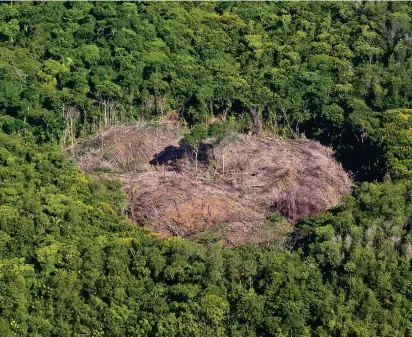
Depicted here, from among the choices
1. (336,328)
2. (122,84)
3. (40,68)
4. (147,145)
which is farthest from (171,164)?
(336,328)

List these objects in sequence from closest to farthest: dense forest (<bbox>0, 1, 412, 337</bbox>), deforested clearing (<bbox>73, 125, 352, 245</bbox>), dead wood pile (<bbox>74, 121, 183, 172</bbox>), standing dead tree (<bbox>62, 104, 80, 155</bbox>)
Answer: dense forest (<bbox>0, 1, 412, 337</bbox>) < deforested clearing (<bbox>73, 125, 352, 245</bbox>) < dead wood pile (<bbox>74, 121, 183, 172</bbox>) < standing dead tree (<bbox>62, 104, 80, 155</bbox>)

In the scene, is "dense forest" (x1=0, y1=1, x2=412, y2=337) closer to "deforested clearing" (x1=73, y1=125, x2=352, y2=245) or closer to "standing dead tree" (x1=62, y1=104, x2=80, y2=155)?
"standing dead tree" (x1=62, y1=104, x2=80, y2=155)

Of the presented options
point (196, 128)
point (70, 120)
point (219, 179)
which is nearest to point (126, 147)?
point (196, 128)

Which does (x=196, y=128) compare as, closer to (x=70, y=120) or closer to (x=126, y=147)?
(x=126, y=147)

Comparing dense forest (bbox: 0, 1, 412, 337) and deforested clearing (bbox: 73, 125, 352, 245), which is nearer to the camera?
dense forest (bbox: 0, 1, 412, 337)

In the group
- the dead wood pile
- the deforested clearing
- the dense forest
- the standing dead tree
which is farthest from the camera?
the standing dead tree

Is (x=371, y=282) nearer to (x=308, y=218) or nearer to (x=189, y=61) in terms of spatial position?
(x=308, y=218)

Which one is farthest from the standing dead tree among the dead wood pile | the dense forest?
the dead wood pile
